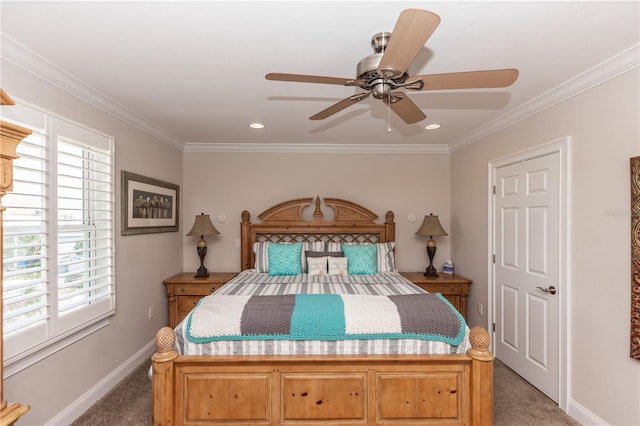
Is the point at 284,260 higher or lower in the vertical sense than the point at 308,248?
lower

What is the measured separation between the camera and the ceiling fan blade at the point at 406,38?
45.4 inches

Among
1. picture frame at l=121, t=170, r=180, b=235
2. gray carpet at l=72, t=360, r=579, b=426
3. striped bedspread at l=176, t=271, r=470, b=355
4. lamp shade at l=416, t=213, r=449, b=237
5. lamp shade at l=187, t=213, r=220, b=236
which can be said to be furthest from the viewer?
lamp shade at l=416, t=213, r=449, b=237

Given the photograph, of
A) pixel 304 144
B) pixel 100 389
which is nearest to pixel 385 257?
pixel 304 144

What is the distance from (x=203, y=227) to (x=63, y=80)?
7.22ft

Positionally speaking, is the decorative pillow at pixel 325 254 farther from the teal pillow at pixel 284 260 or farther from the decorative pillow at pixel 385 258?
the decorative pillow at pixel 385 258

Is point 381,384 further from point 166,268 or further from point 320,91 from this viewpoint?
point 166,268

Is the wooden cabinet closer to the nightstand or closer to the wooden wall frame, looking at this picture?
the wooden wall frame

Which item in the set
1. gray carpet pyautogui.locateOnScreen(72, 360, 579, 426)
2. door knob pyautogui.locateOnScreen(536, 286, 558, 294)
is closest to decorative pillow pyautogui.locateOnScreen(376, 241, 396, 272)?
gray carpet pyautogui.locateOnScreen(72, 360, 579, 426)

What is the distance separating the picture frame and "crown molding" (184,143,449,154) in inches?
27.7

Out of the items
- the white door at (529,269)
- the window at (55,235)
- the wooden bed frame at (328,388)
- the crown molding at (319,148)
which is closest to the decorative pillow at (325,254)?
the crown molding at (319,148)

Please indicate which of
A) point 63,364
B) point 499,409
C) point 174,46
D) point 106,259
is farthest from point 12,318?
point 499,409

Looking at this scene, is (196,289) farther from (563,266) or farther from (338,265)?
(563,266)

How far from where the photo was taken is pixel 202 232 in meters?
4.16

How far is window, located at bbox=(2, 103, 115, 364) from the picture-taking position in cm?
199
